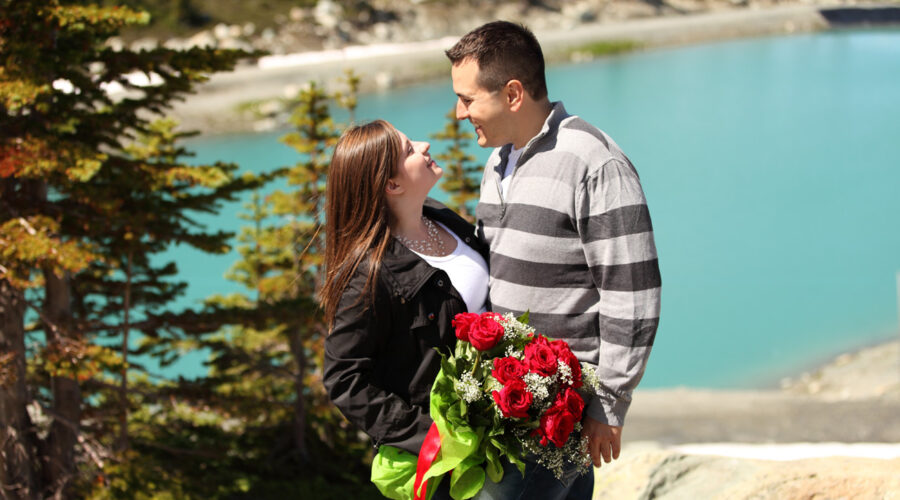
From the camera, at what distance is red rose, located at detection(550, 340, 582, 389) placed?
101 inches

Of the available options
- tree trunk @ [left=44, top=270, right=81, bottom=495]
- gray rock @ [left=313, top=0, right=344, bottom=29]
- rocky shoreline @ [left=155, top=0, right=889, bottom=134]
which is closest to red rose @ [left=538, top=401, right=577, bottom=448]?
tree trunk @ [left=44, top=270, right=81, bottom=495]

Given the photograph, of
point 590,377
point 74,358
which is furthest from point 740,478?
point 74,358

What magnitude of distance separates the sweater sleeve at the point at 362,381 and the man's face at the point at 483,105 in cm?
78

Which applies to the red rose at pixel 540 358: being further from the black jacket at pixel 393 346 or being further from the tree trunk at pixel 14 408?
the tree trunk at pixel 14 408

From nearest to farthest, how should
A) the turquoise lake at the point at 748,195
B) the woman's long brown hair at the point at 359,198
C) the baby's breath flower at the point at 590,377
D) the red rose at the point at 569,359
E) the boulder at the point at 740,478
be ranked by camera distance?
the red rose at the point at 569,359 < the baby's breath flower at the point at 590,377 < the woman's long brown hair at the point at 359,198 < the boulder at the point at 740,478 < the turquoise lake at the point at 748,195

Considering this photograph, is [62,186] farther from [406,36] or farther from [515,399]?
[406,36]

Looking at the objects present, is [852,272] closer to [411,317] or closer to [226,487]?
[226,487]

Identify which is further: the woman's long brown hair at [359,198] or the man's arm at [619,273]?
the woman's long brown hair at [359,198]

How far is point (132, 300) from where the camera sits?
10406 millimetres

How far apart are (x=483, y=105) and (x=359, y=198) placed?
60cm

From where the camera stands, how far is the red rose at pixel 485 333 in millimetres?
2518

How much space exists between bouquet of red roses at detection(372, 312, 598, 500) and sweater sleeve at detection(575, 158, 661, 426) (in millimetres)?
117

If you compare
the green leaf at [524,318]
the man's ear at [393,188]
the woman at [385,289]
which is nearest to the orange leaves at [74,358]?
the woman at [385,289]

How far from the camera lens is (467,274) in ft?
9.73
